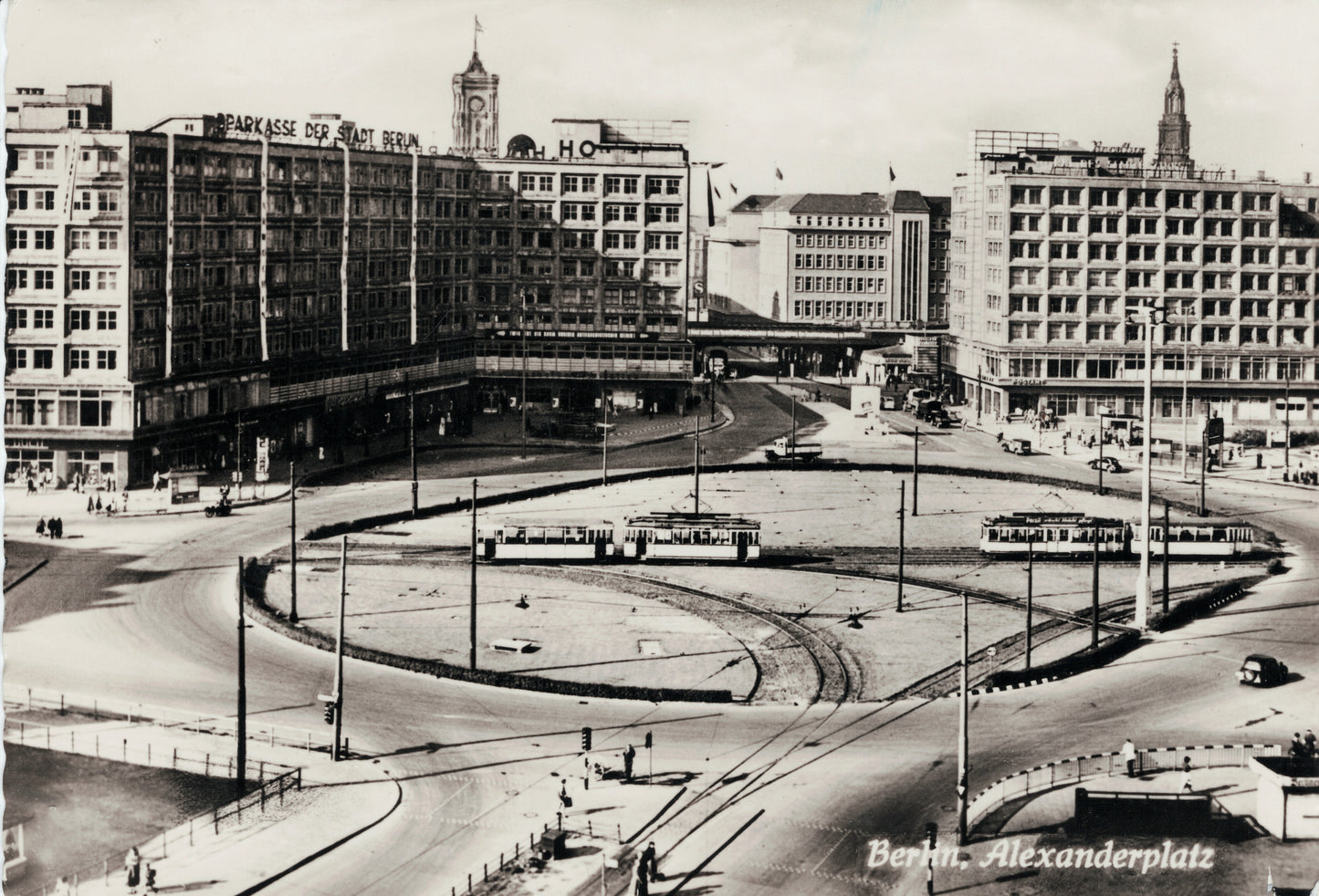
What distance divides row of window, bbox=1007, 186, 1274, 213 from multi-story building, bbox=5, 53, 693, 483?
1431 inches

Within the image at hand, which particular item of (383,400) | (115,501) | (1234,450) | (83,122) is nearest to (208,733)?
(115,501)

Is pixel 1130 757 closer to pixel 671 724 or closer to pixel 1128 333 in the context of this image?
pixel 671 724

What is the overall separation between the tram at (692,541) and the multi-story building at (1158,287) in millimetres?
72313

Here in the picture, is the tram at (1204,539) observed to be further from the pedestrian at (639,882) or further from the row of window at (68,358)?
the row of window at (68,358)

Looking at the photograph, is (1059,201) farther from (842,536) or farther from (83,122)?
(83,122)

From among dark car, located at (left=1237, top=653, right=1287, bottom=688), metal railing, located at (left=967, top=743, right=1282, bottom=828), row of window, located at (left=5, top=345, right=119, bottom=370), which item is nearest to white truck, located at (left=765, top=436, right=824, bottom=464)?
row of window, located at (left=5, top=345, right=119, bottom=370)

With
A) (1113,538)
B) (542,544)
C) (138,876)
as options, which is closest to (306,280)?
(542,544)

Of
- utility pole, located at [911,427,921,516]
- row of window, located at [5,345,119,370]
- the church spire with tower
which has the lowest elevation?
utility pole, located at [911,427,921,516]

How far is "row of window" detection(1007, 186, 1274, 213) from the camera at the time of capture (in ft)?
473

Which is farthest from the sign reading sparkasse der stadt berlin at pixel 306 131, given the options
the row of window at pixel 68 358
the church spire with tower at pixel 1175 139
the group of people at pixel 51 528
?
the church spire with tower at pixel 1175 139

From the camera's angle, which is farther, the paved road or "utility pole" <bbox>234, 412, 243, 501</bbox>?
"utility pole" <bbox>234, 412, 243, 501</bbox>

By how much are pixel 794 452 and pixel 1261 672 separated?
2282 inches

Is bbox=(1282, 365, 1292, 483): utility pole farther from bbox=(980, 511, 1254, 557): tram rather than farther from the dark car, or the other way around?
the dark car

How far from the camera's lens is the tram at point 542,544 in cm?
8350
